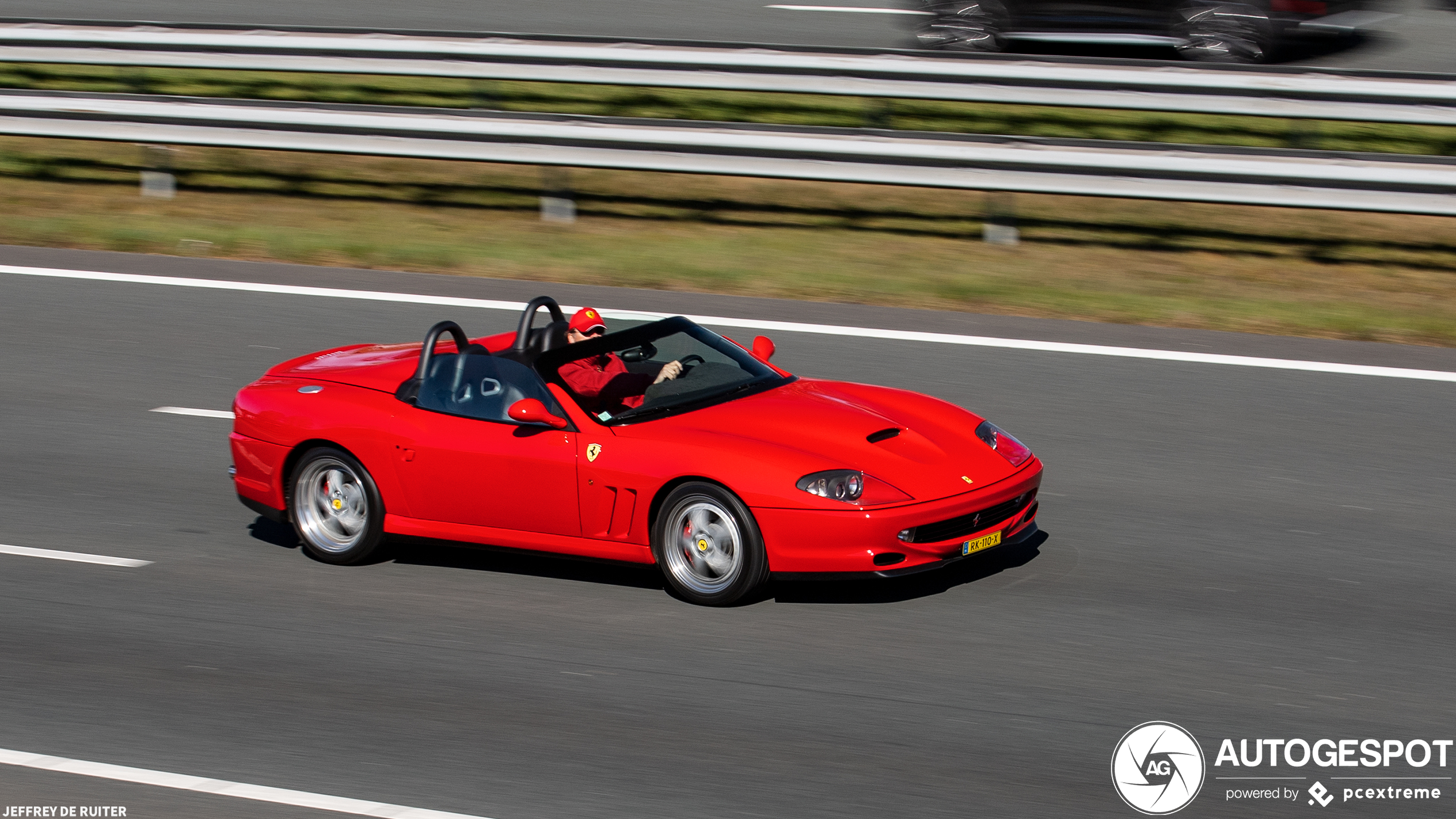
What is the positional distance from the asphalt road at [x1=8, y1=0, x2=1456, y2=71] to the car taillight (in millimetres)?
9291

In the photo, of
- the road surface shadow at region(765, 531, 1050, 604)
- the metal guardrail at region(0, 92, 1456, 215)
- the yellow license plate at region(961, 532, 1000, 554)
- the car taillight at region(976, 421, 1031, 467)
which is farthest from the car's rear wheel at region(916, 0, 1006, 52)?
the yellow license plate at region(961, 532, 1000, 554)

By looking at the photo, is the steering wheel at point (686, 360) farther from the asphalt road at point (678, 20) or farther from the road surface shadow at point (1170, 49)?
the asphalt road at point (678, 20)

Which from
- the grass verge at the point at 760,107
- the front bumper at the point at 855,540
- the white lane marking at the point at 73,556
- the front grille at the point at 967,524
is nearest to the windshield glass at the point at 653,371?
the front bumper at the point at 855,540

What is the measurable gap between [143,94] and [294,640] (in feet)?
37.2

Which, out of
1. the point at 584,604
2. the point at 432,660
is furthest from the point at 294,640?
the point at 584,604

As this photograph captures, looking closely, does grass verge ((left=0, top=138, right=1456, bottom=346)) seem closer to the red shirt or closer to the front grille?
the front grille

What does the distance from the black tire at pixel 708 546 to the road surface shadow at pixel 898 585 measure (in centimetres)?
17

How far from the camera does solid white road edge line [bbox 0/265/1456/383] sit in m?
11.4

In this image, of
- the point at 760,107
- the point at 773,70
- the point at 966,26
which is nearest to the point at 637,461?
the point at 773,70

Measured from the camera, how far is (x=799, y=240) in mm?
15586

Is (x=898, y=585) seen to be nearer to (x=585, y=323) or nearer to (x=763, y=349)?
(x=763, y=349)

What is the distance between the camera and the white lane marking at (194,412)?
1106cm

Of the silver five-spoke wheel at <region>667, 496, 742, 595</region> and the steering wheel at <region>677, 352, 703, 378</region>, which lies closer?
the silver five-spoke wheel at <region>667, 496, 742, 595</region>

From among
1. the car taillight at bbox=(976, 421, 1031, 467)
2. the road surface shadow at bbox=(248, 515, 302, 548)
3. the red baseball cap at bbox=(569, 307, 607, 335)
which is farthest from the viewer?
the road surface shadow at bbox=(248, 515, 302, 548)
